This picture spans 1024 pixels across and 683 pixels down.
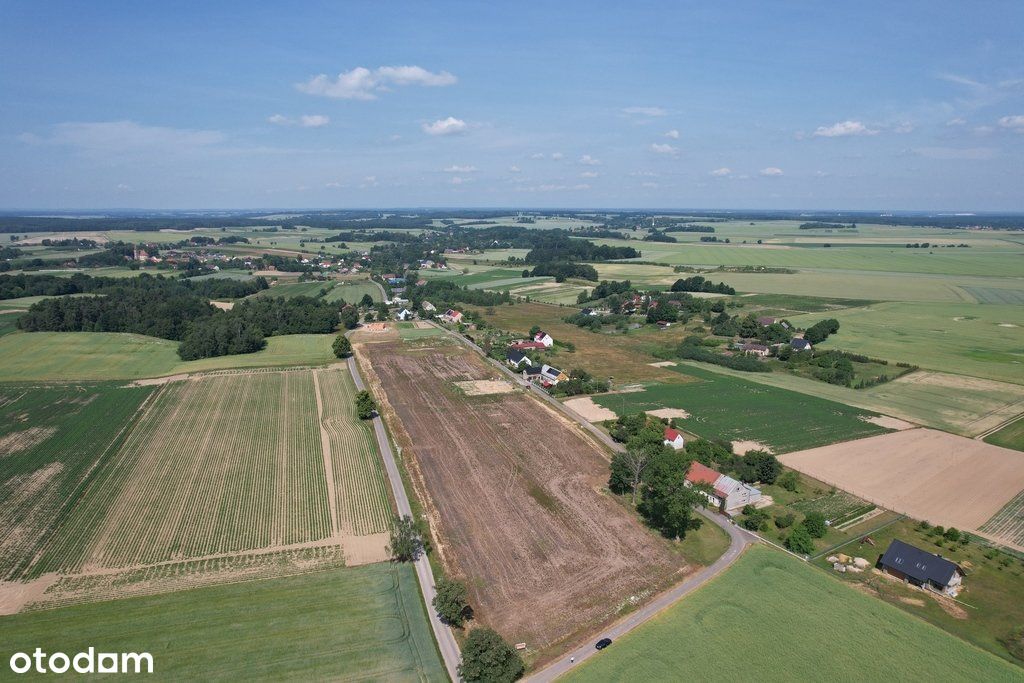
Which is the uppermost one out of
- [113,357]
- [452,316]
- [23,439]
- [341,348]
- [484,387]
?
[452,316]

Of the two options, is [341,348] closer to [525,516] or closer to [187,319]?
[187,319]

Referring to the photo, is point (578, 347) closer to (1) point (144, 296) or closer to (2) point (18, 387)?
(2) point (18, 387)

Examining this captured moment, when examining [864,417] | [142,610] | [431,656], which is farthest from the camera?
[864,417]

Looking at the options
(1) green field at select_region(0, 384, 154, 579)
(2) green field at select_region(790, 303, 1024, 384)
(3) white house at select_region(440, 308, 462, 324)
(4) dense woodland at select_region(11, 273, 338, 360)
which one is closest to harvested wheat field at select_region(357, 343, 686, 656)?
(1) green field at select_region(0, 384, 154, 579)

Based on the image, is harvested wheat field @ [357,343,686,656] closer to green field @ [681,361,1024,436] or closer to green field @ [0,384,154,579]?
green field @ [0,384,154,579]

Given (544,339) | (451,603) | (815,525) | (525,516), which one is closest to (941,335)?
(544,339)

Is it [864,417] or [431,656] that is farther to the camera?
[864,417]

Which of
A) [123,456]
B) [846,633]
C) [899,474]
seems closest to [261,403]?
[123,456]
